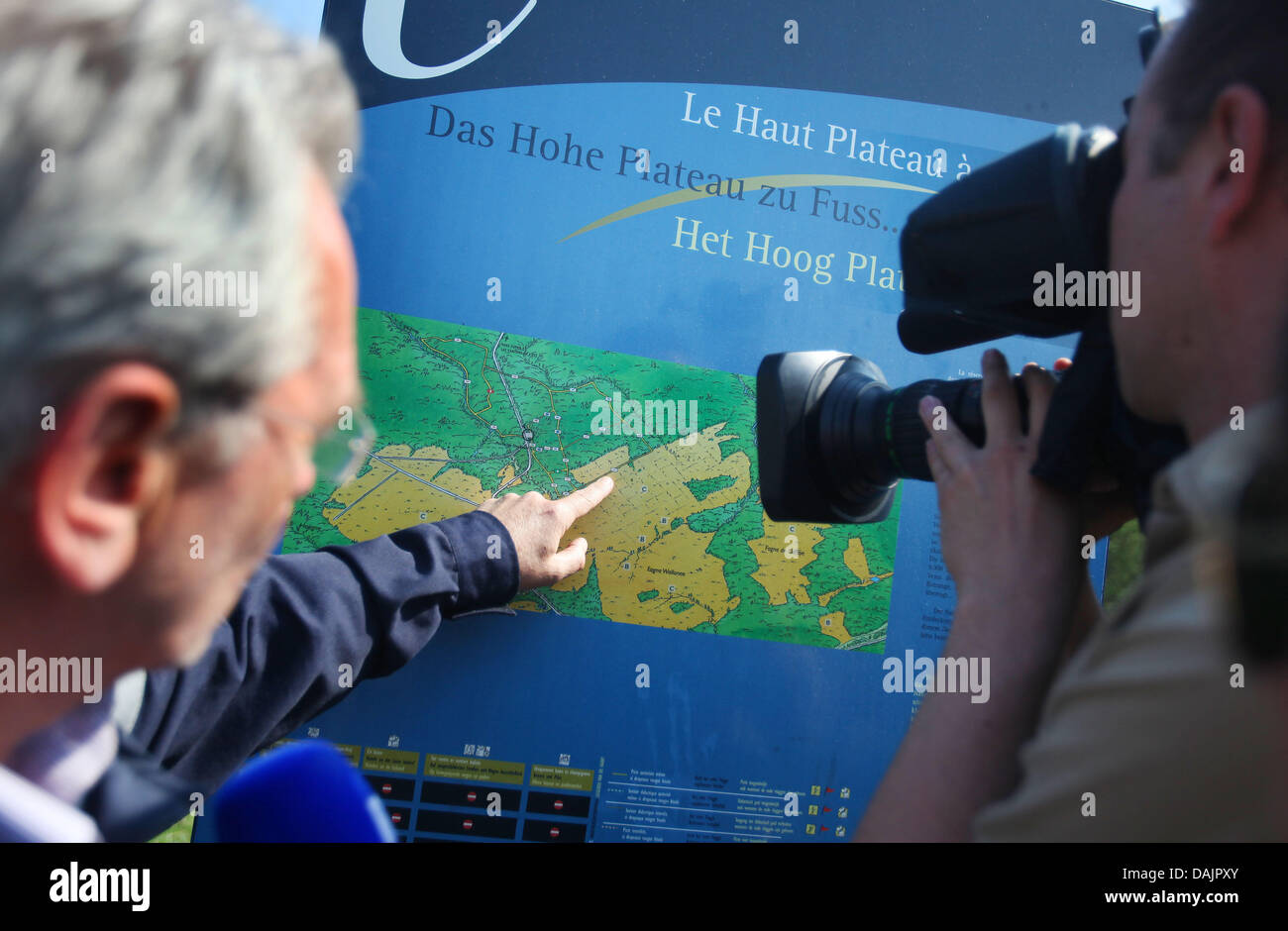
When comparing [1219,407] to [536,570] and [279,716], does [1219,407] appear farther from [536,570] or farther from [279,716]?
[279,716]

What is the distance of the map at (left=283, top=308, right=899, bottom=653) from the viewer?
150 cm

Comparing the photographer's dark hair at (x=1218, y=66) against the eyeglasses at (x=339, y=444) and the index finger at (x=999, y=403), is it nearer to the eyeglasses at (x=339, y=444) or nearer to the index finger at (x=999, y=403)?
the index finger at (x=999, y=403)

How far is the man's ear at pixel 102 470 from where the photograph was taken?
53cm

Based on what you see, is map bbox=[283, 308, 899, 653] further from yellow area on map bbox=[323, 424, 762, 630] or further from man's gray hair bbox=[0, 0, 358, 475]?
man's gray hair bbox=[0, 0, 358, 475]

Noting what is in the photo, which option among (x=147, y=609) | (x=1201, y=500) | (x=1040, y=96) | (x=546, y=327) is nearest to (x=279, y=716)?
(x=147, y=609)

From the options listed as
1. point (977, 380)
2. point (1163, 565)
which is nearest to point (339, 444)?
point (1163, 565)

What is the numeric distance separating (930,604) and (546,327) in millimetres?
932

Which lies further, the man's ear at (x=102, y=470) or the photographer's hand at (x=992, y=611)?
the photographer's hand at (x=992, y=611)

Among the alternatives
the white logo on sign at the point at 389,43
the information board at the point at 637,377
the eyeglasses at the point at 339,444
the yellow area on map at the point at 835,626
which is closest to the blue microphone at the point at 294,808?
the eyeglasses at the point at 339,444

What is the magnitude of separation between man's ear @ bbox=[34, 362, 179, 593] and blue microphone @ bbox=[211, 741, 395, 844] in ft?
0.68

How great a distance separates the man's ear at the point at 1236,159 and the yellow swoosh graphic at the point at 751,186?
1.04m

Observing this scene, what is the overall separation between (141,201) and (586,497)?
1.05 metres

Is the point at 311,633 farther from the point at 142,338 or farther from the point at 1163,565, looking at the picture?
the point at 1163,565

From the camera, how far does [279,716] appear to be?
3.90ft
